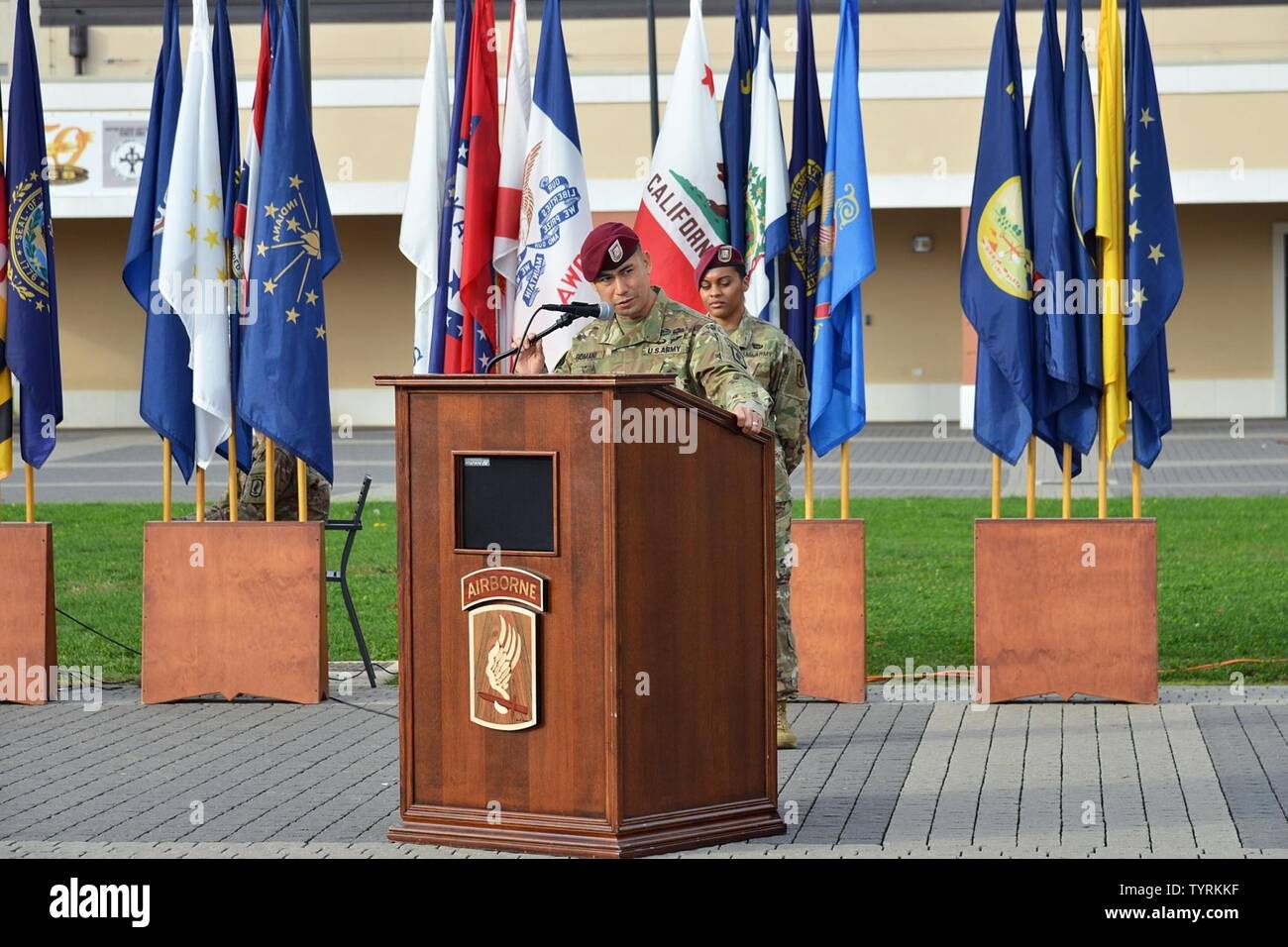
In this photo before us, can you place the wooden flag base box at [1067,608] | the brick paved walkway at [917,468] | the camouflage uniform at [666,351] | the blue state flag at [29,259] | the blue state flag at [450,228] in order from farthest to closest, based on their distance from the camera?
1. the brick paved walkway at [917,468]
2. the blue state flag at [450,228]
3. the blue state flag at [29,259]
4. the wooden flag base box at [1067,608]
5. the camouflage uniform at [666,351]

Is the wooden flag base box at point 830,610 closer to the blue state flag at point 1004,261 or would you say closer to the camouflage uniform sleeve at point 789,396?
the blue state flag at point 1004,261

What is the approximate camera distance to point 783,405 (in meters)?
8.45

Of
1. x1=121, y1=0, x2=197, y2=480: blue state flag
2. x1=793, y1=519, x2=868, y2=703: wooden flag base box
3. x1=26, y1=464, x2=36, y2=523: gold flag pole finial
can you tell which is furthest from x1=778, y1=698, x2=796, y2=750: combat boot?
x1=26, y1=464, x2=36, y2=523: gold flag pole finial

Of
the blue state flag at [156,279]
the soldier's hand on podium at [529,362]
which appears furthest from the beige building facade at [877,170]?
the soldier's hand on podium at [529,362]

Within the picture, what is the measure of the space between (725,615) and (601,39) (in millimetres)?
27452

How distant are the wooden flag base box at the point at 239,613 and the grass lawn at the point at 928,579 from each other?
0.16 m

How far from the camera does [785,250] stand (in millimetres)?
9570

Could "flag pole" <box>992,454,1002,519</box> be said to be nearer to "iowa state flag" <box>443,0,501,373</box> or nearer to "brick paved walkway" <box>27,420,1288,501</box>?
"iowa state flag" <box>443,0,501,373</box>

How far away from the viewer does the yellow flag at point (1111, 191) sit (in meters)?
9.16

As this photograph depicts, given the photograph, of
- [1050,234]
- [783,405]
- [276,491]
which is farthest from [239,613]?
[1050,234]

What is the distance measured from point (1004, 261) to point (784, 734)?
2.75 metres

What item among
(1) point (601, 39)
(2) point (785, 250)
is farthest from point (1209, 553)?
(1) point (601, 39)

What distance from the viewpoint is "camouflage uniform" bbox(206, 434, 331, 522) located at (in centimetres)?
1027
